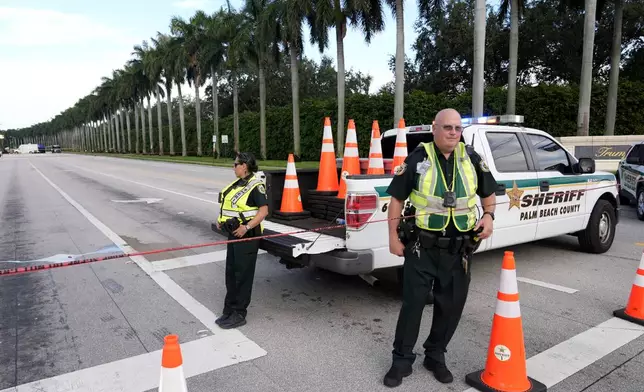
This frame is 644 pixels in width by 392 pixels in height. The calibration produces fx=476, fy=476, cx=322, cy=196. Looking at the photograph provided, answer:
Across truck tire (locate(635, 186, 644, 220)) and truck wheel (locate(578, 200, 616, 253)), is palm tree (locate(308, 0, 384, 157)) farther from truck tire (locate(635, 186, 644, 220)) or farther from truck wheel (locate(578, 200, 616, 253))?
truck wheel (locate(578, 200, 616, 253))

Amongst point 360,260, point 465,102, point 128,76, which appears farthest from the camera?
point 128,76

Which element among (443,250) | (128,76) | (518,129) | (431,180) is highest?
(128,76)

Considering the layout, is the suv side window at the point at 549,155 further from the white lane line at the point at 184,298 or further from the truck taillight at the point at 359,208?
the white lane line at the point at 184,298

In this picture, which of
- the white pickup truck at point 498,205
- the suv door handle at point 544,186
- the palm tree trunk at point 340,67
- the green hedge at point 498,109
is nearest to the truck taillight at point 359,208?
the white pickup truck at point 498,205

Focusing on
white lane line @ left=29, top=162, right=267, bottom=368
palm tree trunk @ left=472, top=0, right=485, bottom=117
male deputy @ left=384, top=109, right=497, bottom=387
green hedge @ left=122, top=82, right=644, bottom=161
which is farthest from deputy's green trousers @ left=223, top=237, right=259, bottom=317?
green hedge @ left=122, top=82, right=644, bottom=161

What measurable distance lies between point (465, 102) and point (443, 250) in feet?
81.7

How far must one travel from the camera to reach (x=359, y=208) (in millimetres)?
4188

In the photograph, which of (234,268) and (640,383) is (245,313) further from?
(640,383)

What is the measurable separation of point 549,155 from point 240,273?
421 cm

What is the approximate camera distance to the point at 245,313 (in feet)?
14.3

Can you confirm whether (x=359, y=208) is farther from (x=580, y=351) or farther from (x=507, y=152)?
(x=507, y=152)

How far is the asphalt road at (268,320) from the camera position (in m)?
3.35

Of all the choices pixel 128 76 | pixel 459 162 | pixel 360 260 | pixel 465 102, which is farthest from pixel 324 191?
pixel 128 76

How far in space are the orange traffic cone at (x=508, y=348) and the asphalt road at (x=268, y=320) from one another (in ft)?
0.70
